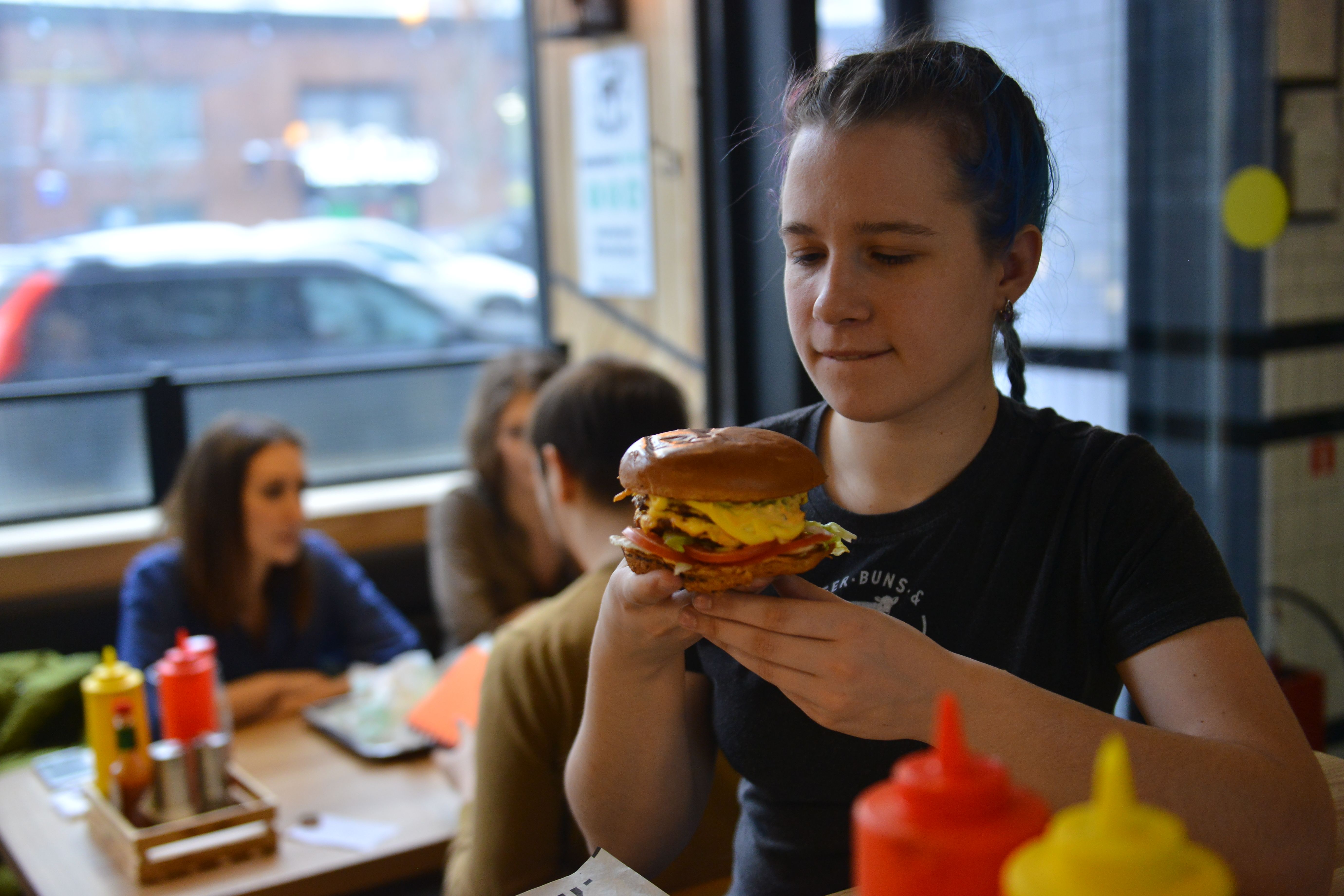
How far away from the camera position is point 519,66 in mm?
5012

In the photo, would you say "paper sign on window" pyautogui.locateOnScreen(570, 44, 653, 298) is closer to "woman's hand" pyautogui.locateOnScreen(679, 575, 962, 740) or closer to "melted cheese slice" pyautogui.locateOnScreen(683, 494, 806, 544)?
"melted cheese slice" pyautogui.locateOnScreen(683, 494, 806, 544)

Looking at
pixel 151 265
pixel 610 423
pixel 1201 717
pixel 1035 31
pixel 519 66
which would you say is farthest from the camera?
pixel 519 66

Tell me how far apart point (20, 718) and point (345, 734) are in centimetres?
110

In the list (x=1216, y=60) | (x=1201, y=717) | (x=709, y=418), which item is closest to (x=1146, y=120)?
(x=1216, y=60)

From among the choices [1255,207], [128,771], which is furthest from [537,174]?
[128,771]

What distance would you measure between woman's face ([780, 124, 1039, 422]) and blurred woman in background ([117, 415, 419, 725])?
2145mm

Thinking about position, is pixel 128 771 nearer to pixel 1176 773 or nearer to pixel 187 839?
pixel 187 839

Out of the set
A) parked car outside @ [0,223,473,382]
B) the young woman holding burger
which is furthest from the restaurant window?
the young woman holding burger

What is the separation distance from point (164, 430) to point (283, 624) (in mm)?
1350

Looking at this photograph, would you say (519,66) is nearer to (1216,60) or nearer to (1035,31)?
(1035,31)

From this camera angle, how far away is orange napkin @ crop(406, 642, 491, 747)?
2.48 meters

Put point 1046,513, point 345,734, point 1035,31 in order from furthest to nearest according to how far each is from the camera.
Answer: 1. point 1035,31
2. point 345,734
3. point 1046,513

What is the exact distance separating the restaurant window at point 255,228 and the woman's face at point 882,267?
3.58 m

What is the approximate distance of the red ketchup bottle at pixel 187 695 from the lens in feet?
7.39
